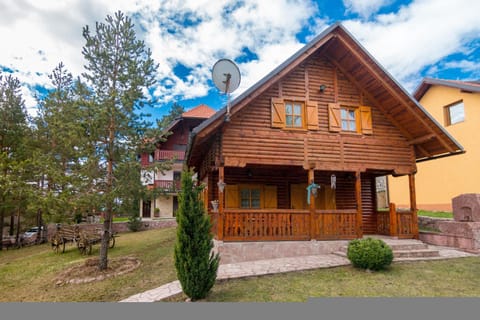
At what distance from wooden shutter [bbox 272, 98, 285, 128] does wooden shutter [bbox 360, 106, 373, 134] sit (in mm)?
2938

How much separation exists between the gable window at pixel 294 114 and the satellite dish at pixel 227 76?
228 cm

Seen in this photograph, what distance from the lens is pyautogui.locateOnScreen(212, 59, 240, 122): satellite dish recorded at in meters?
7.66

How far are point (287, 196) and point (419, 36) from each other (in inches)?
507

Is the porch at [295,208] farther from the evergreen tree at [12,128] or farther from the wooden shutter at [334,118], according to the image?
the evergreen tree at [12,128]

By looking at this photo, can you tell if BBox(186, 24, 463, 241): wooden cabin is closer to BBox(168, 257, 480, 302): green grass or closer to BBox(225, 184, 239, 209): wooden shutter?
BBox(225, 184, 239, 209): wooden shutter

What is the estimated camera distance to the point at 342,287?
545 cm

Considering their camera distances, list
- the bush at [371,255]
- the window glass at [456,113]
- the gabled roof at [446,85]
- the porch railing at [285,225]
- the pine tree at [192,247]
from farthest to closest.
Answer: the window glass at [456,113], the gabled roof at [446,85], the porch railing at [285,225], the bush at [371,255], the pine tree at [192,247]

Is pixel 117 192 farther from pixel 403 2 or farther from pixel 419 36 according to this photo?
pixel 419 36

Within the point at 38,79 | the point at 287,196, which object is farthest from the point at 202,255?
the point at 38,79

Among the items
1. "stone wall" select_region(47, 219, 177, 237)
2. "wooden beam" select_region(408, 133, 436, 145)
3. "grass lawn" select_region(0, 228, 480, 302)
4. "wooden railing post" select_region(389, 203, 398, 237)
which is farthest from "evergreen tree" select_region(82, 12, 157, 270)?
"stone wall" select_region(47, 219, 177, 237)

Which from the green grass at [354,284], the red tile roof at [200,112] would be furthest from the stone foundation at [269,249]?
the red tile roof at [200,112]

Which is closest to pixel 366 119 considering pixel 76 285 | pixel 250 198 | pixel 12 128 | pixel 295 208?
pixel 295 208

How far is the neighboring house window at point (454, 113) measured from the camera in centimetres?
1535

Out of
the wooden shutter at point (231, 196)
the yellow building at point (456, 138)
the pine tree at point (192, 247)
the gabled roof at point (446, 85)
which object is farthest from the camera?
the yellow building at point (456, 138)
